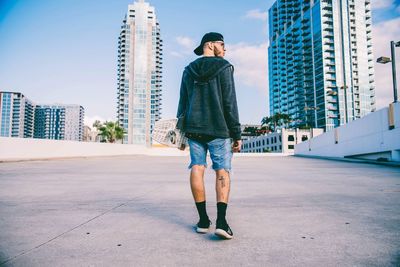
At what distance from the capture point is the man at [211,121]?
248cm

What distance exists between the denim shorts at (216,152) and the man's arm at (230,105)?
3.6 inches

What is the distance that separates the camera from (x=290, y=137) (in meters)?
93.8

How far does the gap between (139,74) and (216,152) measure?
13082cm

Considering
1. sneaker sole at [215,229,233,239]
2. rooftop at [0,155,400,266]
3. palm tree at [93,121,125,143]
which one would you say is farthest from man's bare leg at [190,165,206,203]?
palm tree at [93,121,125,143]

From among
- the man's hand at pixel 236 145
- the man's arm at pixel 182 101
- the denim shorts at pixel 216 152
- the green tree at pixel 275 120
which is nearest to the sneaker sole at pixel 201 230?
the denim shorts at pixel 216 152

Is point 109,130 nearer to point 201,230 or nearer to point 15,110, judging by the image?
point 201,230

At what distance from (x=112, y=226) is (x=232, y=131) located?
4.23 ft

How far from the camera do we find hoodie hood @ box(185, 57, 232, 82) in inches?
102

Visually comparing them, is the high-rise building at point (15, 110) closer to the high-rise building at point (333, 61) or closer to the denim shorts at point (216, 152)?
the high-rise building at point (333, 61)

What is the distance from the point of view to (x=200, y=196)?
8.05 feet

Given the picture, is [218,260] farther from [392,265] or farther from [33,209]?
[33,209]

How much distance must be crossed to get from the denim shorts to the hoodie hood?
1.82 feet

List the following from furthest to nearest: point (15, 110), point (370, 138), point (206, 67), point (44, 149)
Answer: point (15, 110), point (44, 149), point (370, 138), point (206, 67)

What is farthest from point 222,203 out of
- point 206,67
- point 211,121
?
point 206,67
